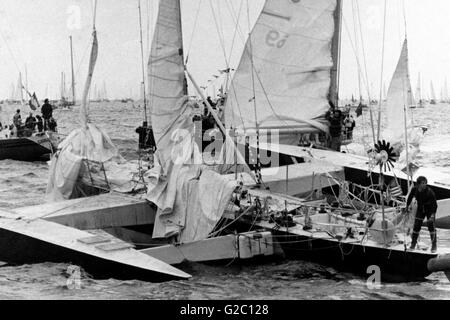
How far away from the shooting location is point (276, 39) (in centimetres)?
2003

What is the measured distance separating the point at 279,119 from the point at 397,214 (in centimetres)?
827

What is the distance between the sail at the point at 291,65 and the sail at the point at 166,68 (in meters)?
6.31

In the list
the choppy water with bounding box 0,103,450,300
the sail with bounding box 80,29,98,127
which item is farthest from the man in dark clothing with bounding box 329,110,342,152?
the choppy water with bounding box 0,103,450,300

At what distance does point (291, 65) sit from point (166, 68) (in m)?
7.17

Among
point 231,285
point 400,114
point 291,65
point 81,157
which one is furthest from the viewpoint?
point 400,114

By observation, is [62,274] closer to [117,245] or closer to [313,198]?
[117,245]

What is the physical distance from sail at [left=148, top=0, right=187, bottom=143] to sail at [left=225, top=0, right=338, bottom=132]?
6.31 m

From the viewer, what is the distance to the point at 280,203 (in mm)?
13625

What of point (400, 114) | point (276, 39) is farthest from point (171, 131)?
point (400, 114)

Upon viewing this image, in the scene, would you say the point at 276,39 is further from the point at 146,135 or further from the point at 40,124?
the point at 40,124
